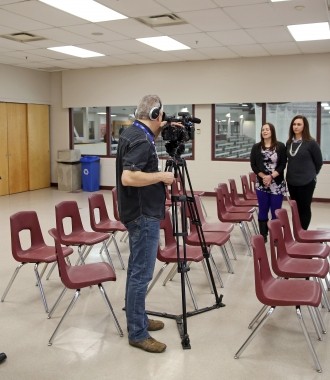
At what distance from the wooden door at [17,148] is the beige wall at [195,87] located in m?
0.33

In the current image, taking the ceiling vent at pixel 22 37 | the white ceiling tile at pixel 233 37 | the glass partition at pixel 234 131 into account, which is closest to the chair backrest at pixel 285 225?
the white ceiling tile at pixel 233 37

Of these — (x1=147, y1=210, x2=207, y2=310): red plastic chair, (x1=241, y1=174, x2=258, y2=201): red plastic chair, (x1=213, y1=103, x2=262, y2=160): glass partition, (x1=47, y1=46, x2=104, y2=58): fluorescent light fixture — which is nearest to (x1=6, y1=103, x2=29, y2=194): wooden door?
(x1=47, y1=46, x2=104, y2=58): fluorescent light fixture

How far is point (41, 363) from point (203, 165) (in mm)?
8018

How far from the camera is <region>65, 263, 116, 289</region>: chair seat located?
125 inches

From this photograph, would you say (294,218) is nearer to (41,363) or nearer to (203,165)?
(41,363)

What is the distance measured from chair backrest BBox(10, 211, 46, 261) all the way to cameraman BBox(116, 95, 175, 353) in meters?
1.36

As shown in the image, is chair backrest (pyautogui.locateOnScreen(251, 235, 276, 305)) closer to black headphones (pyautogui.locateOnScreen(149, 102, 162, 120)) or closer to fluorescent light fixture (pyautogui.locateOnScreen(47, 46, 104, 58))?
black headphones (pyautogui.locateOnScreen(149, 102, 162, 120))

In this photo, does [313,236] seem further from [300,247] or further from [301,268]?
[301,268]

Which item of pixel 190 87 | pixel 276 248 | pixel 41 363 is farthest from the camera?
pixel 190 87

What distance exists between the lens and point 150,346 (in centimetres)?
303

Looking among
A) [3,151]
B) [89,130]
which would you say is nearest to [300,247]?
[3,151]

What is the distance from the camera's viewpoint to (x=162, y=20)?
22.0 ft

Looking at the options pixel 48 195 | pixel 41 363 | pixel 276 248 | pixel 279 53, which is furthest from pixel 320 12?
pixel 48 195

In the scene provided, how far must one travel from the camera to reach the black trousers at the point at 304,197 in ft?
17.6
